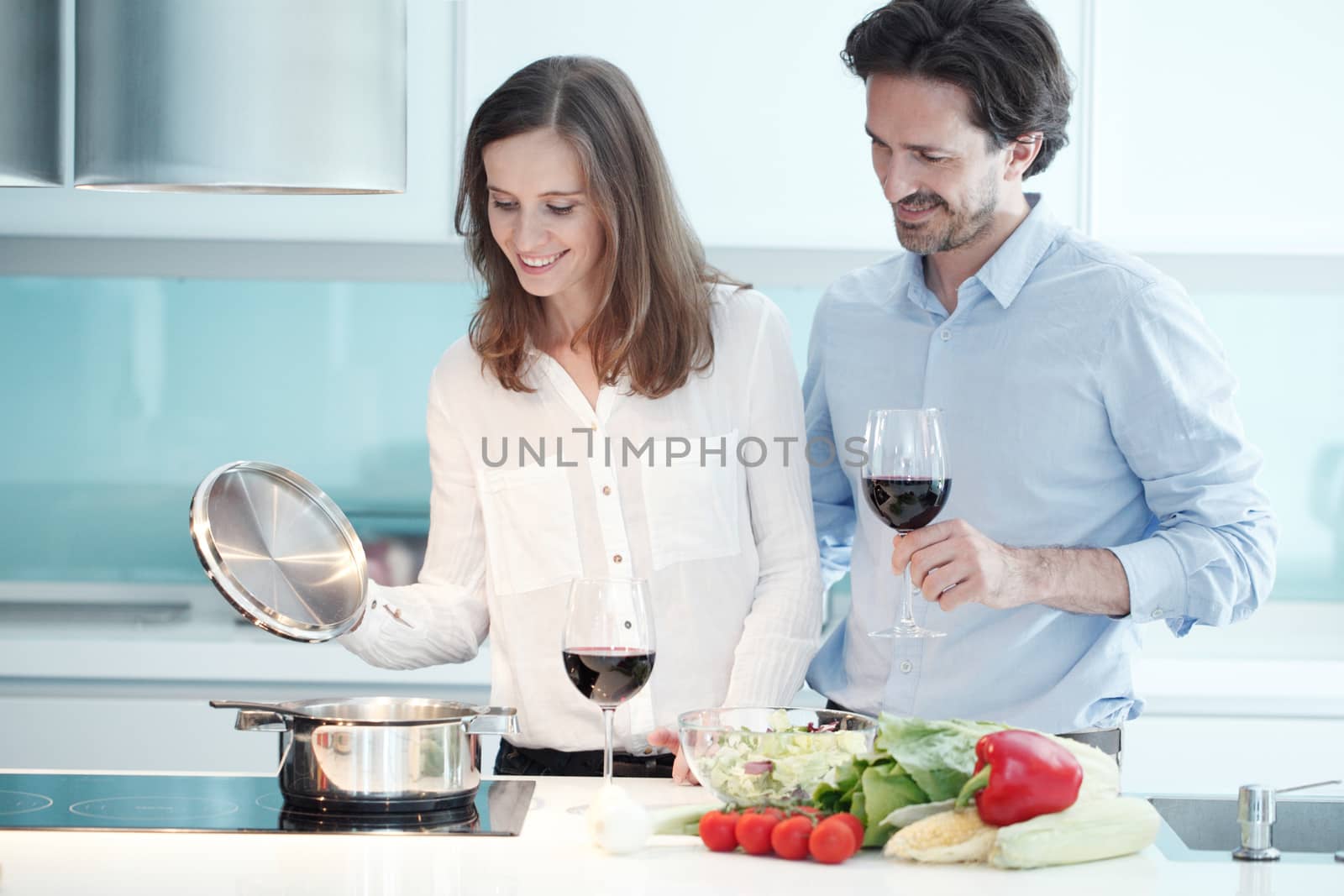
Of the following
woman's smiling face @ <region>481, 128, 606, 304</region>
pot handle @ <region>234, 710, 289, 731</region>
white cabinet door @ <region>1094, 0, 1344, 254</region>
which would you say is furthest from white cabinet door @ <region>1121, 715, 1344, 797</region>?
pot handle @ <region>234, 710, 289, 731</region>

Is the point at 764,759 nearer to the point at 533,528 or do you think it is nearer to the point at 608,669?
the point at 608,669

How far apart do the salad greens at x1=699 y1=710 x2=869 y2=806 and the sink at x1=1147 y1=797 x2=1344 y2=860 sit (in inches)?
20.5

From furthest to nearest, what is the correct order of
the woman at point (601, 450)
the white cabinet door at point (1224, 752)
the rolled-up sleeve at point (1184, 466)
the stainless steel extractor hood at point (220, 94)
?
the white cabinet door at point (1224, 752)
the woman at point (601, 450)
the rolled-up sleeve at point (1184, 466)
the stainless steel extractor hood at point (220, 94)

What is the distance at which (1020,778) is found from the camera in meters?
1.36

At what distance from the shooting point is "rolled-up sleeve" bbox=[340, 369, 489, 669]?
1966 mm

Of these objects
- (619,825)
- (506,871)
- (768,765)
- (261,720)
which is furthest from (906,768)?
(261,720)

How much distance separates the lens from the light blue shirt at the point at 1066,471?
1.91 meters

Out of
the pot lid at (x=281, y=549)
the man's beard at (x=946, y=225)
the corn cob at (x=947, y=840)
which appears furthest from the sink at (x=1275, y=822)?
the pot lid at (x=281, y=549)

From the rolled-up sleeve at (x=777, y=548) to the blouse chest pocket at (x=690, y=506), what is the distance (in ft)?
0.13

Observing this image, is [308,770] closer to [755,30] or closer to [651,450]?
[651,450]

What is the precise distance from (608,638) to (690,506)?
0.57m

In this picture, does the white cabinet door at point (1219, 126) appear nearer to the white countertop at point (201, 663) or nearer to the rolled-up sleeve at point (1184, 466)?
the rolled-up sleeve at point (1184, 466)

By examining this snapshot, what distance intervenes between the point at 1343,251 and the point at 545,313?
174 cm

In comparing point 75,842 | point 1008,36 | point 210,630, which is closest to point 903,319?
point 1008,36
